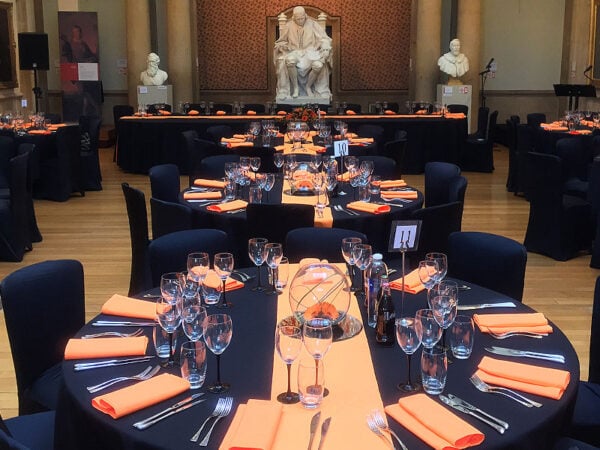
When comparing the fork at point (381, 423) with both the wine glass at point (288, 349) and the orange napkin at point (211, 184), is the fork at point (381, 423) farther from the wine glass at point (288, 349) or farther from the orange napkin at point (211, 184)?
the orange napkin at point (211, 184)

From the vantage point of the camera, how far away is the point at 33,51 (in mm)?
14148

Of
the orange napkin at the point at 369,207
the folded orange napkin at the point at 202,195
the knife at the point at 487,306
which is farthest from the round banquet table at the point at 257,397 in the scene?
the folded orange napkin at the point at 202,195

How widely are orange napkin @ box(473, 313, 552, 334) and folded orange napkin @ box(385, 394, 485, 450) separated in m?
0.67

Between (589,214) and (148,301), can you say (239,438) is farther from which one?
(589,214)

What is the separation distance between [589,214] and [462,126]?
5236mm

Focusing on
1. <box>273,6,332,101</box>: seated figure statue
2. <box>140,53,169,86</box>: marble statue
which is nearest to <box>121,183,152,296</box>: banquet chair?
<box>273,6,332,101</box>: seated figure statue

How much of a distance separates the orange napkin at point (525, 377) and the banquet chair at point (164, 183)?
3.69m

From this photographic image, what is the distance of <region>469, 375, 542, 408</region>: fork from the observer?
7.68 feet

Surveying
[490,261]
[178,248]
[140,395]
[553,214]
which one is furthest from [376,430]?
[553,214]

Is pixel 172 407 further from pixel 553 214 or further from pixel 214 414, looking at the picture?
pixel 553 214

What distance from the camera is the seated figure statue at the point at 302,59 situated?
1438 cm

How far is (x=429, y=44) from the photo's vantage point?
15398 mm

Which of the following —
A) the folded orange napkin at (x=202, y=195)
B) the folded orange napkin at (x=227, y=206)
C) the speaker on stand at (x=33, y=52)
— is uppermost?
the speaker on stand at (x=33, y=52)

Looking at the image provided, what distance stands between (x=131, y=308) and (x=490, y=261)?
68.5 inches
